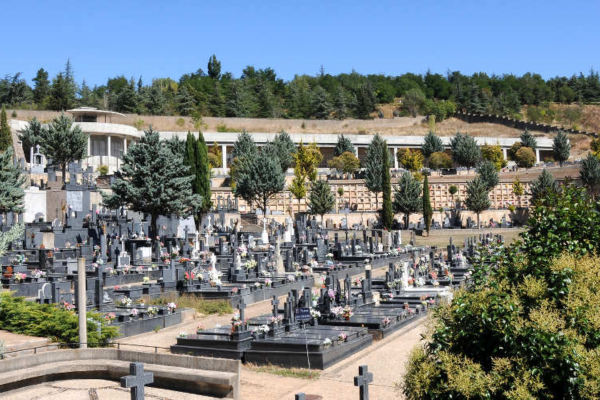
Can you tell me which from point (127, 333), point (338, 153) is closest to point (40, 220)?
point (127, 333)

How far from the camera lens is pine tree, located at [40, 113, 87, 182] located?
2039 inches

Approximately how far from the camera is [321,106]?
102062 millimetres

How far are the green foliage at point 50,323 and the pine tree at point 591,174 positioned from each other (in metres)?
54.6

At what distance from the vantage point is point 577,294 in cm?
657

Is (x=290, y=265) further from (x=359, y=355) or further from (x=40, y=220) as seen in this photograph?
(x=40, y=220)

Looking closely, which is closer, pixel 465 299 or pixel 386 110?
pixel 465 299

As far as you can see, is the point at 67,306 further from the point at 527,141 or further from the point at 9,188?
the point at 527,141

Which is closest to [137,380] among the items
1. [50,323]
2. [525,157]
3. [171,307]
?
[50,323]

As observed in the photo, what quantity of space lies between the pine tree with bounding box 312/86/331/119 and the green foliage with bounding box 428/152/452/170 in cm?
3085

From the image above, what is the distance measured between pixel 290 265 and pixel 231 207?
26.4 metres

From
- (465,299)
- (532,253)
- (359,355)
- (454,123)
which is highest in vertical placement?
(454,123)

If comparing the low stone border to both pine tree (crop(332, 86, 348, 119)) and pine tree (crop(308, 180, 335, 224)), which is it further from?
pine tree (crop(332, 86, 348, 119))

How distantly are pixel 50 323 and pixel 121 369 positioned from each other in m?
4.82

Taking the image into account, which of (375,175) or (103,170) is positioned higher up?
(103,170)
